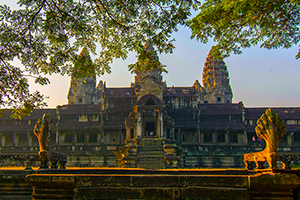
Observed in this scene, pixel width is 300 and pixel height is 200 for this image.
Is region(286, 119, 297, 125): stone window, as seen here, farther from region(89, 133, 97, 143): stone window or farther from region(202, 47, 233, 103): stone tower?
region(89, 133, 97, 143): stone window

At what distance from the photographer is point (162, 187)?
5.40 meters

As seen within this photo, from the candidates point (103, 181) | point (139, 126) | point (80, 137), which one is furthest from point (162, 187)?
point (80, 137)

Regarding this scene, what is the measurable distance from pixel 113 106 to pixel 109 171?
24.3m

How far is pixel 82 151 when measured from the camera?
99.0 feet

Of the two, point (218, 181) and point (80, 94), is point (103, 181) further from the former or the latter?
point (80, 94)

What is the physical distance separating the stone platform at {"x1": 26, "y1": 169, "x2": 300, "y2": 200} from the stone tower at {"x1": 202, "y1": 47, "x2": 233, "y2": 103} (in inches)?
1852

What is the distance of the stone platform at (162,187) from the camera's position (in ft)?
17.3

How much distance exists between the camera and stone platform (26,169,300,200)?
529 centimetres

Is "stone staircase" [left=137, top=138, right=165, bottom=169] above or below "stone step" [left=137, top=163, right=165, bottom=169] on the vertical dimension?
above

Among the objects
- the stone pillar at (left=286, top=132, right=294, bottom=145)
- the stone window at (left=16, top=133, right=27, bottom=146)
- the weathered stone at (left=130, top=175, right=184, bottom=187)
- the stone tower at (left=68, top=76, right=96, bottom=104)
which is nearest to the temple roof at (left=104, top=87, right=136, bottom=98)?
the stone window at (left=16, top=133, right=27, bottom=146)

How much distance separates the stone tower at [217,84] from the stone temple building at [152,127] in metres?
17.7

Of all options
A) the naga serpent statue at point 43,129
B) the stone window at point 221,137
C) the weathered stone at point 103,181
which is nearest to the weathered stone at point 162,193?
the weathered stone at point 103,181

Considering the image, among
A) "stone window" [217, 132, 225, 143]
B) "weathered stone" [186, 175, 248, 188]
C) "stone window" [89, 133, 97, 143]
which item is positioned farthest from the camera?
"stone window" [89, 133, 97, 143]

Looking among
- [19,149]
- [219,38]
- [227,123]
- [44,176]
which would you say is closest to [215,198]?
[44,176]
